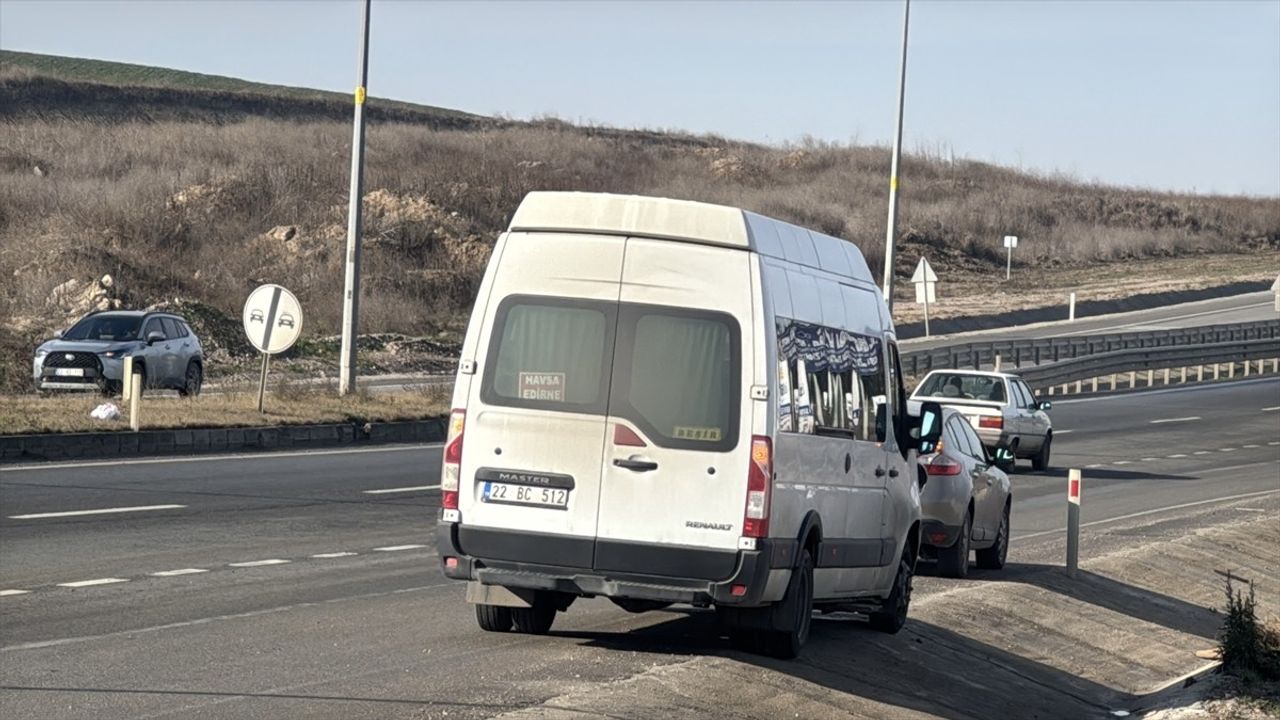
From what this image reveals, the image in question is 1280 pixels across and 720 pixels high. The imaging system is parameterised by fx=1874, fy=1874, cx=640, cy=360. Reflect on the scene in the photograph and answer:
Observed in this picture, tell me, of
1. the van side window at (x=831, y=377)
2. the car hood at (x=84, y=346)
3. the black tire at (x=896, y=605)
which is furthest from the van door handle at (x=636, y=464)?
the car hood at (x=84, y=346)

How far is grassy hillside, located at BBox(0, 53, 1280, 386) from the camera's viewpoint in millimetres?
51469

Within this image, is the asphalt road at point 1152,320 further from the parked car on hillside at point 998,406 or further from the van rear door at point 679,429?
the van rear door at point 679,429

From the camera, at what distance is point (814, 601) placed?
1134 cm

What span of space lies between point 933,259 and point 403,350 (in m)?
45.9

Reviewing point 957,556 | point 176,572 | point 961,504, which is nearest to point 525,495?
point 176,572

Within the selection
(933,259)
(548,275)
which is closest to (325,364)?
(548,275)

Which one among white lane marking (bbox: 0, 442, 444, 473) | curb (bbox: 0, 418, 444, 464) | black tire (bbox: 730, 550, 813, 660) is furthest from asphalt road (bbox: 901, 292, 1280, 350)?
black tire (bbox: 730, 550, 813, 660)

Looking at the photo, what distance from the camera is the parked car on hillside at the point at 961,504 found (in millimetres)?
16531

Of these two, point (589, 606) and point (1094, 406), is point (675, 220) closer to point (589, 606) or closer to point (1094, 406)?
point (589, 606)

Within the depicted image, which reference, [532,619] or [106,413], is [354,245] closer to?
[106,413]

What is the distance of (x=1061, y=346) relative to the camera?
168ft

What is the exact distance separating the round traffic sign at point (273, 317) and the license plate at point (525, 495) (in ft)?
53.1

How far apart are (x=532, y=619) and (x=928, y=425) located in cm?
302

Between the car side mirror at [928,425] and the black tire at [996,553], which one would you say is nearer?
the car side mirror at [928,425]
